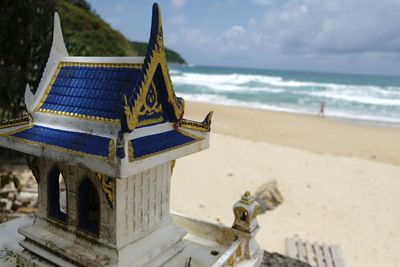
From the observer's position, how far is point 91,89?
5516mm

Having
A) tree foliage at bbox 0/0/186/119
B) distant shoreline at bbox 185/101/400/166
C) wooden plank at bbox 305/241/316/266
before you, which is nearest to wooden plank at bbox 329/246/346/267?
wooden plank at bbox 305/241/316/266

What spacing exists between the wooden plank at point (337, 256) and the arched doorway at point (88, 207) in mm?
7115

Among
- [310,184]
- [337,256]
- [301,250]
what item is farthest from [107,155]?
[310,184]

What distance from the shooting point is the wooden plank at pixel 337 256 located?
974 cm

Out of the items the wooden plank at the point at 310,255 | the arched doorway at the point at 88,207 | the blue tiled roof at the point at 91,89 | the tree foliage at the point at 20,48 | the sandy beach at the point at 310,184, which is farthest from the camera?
the tree foliage at the point at 20,48

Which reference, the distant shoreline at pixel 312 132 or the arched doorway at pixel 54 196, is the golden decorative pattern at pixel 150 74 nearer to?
the arched doorway at pixel 54 196

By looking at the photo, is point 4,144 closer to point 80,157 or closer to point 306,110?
point 80,157

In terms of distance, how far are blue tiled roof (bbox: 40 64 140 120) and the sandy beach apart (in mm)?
7742

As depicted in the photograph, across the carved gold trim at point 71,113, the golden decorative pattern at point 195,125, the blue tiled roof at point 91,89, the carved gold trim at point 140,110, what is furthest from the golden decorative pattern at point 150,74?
the golden decorative pattern at point 195,125

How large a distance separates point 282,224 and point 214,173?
5.29 metres

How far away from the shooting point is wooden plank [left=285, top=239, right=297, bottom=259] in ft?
33.9

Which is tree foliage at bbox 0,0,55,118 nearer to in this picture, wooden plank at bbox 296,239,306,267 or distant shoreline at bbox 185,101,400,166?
wooden plank at bbox 296,239,306,267

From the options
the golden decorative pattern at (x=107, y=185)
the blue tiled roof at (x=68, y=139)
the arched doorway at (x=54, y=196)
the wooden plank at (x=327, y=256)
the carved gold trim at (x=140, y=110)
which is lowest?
the wooden plank at (x=327, y=256)

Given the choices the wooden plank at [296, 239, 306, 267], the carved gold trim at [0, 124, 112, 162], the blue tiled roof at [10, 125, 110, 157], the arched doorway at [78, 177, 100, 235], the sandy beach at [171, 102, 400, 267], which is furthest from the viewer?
the sandy beach at [171, 102, 400, 267]
